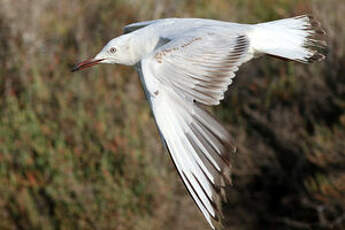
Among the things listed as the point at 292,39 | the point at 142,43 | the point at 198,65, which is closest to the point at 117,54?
the point at 142,43

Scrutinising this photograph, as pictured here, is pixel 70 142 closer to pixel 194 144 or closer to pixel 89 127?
pixel 89 127

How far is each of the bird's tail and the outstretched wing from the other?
32cm

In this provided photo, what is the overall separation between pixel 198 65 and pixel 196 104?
22cm

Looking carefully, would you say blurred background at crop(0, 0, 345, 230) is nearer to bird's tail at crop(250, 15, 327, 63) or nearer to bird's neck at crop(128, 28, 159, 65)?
bird's neck at crop(128, 28, 159, 65)

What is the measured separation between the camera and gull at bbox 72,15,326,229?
339 centimetres

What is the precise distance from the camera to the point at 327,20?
21.0ft

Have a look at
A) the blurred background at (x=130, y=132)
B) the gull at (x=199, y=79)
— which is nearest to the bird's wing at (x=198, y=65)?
the gull at (x=199, y=79)

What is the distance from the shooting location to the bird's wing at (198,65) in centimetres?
358

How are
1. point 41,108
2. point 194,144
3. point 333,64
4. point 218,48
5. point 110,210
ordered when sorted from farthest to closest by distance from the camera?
point 333,64 < point 41,108 < point 110,210 < point 218,48 < point 194,144

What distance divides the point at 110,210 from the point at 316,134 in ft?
5.51

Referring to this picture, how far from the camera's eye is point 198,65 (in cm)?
369

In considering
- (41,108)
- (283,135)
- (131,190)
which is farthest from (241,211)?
(41,108)

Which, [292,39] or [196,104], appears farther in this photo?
[292,39]

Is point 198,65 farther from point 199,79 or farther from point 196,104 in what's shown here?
point 196,104
